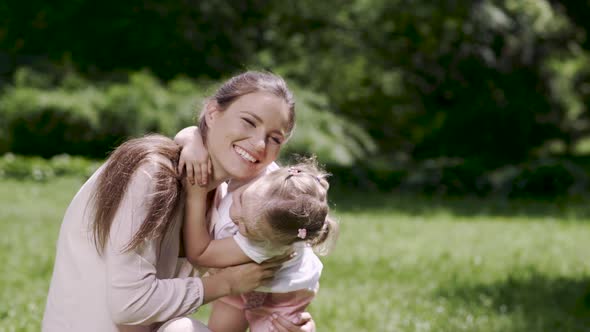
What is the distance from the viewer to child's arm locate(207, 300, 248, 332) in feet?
10.9

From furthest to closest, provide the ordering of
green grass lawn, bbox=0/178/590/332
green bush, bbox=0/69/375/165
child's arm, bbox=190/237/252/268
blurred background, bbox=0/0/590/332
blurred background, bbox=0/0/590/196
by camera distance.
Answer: blurred background, bbox=0/0/590/196 < green bush, bbox=0/69/375/165 < blurred background, bbox=0/0/590/332 < green grass lawn, bbox=0/178/590/332 < child's arm, bbox=190/237/252/268

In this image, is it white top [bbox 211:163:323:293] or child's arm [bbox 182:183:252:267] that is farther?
white top [bbox 211:163:323:293]

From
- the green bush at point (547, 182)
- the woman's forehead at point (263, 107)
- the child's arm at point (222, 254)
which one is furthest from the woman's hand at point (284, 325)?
the green bush at point (547, 182)

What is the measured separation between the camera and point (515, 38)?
16.6 meters

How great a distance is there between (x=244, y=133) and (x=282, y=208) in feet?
1.23

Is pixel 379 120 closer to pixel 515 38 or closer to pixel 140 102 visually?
pixel 515 38

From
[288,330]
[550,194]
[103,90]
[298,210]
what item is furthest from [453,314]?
[103,90]

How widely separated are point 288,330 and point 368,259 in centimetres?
441

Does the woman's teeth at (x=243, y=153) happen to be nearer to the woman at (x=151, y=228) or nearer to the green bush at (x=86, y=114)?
the woman at (x=151, y=228)

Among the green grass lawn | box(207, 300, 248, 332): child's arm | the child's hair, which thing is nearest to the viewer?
the child's hair

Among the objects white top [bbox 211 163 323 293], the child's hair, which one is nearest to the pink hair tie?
the child's hair

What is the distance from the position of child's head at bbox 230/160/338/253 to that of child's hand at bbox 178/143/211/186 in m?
0.17

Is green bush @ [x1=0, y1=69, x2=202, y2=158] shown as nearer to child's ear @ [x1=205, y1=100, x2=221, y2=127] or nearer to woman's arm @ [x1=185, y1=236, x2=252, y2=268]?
child's ear @ [x1=205, y1=100, x2=221, y2=127]

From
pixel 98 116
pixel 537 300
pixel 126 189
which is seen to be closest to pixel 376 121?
pixel 98 116
